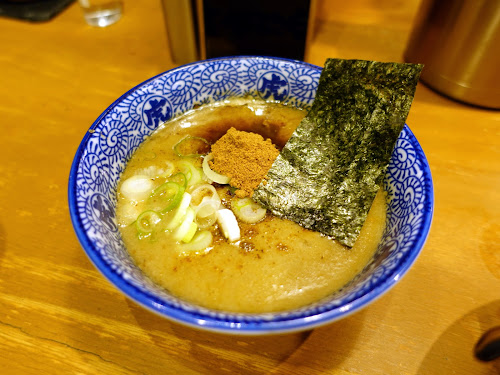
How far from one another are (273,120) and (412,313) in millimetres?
907

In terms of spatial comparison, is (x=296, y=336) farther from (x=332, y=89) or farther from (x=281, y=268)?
(x=332, y=89)

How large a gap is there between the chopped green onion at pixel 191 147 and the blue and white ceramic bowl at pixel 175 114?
13 cm

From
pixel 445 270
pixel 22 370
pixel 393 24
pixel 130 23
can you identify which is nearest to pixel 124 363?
pixel 22 370

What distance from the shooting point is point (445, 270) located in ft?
3.71

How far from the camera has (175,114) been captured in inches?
57.1

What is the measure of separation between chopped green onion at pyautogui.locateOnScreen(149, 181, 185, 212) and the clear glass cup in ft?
5.00

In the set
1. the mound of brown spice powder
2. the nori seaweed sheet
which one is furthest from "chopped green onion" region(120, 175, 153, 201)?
the nori seaweed sheet

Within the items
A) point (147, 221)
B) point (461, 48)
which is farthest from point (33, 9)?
point (461, 48)

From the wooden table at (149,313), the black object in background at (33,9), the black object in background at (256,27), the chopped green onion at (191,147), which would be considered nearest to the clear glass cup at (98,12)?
the black object in background at (33,9)

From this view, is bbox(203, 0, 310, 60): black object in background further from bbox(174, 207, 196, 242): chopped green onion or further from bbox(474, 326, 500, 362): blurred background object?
bbox(474, 326, 500, 362): blurred background object

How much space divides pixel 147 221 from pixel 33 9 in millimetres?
1988

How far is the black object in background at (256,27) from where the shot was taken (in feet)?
5.15

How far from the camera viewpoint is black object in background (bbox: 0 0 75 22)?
219 cm

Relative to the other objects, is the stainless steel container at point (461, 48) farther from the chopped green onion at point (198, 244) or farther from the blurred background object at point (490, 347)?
the chopped green onion at point (198, 244)
